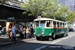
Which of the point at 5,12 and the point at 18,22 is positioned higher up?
the point at 5,12

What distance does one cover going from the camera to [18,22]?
22.2 m

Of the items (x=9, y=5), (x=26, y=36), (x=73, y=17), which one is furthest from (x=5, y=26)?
(x=73, y=17)

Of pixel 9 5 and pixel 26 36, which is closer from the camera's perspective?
pixel 26 36

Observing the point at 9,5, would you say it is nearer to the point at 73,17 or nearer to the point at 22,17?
the point at 22,17

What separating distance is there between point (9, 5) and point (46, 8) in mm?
6465

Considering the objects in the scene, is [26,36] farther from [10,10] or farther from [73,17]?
[73,17]

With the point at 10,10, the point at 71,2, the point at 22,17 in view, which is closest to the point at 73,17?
the point at 22,17

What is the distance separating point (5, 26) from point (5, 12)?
256 centimetres

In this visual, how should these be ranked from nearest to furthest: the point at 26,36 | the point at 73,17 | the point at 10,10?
1. the point at 26,36
2. the point at 10,10
3. the point at 73,17

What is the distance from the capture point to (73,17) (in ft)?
153

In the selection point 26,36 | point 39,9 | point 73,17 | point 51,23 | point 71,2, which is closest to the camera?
point 51,23

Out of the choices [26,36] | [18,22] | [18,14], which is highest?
[18,14]


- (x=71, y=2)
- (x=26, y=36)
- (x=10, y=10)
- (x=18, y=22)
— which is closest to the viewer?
(x=26, y=36)

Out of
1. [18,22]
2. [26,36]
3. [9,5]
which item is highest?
[9,5]
